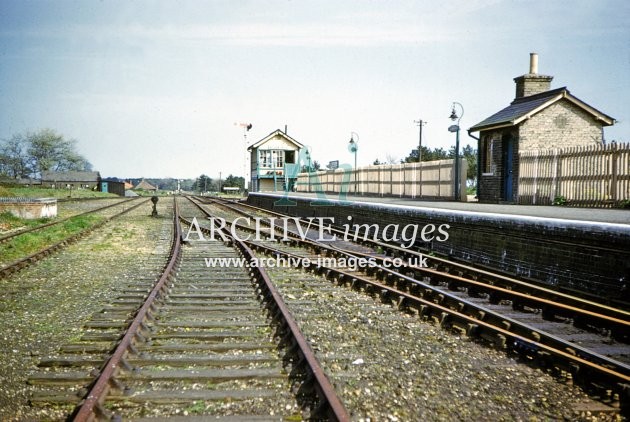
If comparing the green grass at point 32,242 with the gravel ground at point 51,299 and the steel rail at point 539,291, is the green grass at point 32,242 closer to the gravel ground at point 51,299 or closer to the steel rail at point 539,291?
the gravel ground at point 51,299

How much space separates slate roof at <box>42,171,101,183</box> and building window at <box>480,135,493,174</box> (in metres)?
107

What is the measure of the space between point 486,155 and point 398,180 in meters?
5.08

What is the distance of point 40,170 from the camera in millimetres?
108875

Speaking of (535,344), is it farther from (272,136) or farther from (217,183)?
(217,183)

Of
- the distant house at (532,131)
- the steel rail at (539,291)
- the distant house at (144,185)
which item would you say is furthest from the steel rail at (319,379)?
the distant house at (144,185)

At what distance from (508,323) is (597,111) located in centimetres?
1496

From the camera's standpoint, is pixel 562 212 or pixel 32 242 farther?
pixel 32 242

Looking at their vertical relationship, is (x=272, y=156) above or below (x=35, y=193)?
above

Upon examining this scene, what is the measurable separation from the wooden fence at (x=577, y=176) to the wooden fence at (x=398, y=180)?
11.1ft

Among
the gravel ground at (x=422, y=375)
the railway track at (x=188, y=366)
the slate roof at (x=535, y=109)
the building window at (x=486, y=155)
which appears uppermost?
the slate roof at (x=535, y=109)

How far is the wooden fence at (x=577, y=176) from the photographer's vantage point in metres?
12.0

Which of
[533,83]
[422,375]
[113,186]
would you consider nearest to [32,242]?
[422,375]

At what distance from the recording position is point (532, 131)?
1711 cm

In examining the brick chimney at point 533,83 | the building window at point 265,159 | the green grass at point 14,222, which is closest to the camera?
the green grass at point 14,222
